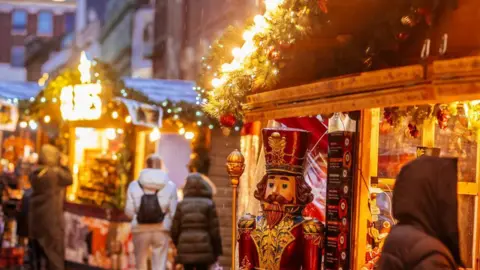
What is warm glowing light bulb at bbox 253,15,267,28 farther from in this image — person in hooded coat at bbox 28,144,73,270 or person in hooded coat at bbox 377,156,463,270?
person in hooded coat at bbox 28,144,73,270

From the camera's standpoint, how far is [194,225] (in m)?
12.8

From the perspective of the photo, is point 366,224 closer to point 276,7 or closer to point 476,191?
point 476,191

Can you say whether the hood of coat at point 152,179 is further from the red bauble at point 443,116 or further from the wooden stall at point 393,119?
the red bauble at point 443,116

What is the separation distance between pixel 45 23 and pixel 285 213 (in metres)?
51.0

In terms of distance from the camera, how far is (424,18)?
5.45m

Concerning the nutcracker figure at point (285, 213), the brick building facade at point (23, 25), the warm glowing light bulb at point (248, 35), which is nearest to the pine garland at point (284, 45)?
the warm glowing light bulb at point (248, 35)

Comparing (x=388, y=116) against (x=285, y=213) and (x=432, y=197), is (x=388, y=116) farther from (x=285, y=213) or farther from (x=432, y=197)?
(x=432, y=197)

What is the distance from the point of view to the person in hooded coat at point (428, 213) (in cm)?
452

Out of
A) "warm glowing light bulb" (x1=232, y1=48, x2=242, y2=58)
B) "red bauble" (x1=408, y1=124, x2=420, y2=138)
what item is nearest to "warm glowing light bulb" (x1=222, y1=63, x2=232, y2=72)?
"warm glowing light bulb" (x1=232, y1=48, x2=242, y2=58)

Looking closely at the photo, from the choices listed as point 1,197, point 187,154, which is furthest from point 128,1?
point 1,197

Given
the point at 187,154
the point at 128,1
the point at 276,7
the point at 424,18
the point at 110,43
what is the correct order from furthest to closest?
the point at 110,43, the point at 128,1, the point at 187,154, the point at 276,7, the point at 424,18

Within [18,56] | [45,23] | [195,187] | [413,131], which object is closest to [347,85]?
[413,131]

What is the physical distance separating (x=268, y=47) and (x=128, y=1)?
87.5 feet

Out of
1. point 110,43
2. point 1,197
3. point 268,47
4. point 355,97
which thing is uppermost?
point 110,43
